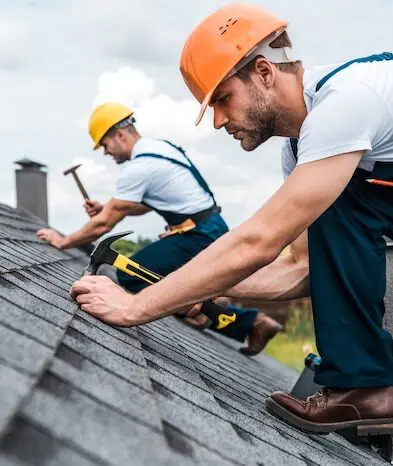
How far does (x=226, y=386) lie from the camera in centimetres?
264

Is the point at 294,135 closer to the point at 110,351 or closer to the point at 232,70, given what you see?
the point at 232,70

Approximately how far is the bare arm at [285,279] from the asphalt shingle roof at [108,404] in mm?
911

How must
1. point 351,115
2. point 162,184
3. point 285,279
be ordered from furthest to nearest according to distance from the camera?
point 162,184
point 285,279
point 351,115

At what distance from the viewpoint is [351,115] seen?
2.09 m

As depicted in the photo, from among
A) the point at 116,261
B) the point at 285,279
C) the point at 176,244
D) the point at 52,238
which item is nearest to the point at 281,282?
the point at 285,279

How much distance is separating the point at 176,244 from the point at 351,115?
3.27 meters

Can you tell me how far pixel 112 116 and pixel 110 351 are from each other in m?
4.27

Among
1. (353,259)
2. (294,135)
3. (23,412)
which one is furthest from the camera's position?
(294,135)

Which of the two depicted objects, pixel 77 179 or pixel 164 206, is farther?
pixel 77 179

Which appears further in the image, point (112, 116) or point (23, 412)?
point (112, 116)

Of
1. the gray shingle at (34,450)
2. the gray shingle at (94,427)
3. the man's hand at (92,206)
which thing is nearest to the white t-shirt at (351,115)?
the gray shingle at (94,427)

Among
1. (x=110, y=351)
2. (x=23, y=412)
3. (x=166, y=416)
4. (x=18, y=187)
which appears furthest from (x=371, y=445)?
(x=18, y=187)

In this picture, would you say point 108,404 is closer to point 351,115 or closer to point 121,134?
point 351,115

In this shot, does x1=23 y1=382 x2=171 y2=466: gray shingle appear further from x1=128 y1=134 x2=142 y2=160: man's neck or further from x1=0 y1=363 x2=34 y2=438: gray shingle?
x1=128 y1=134 x2=142 y2=160: man's neck
